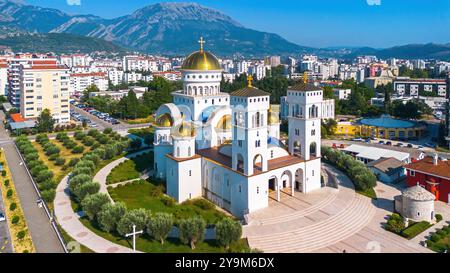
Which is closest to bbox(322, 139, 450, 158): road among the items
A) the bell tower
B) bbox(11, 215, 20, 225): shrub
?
the bell tower

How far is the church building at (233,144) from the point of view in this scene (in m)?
21.6

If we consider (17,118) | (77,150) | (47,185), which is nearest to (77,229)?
(47,185)

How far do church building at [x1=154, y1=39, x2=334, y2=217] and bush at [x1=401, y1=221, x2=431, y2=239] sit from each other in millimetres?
6995

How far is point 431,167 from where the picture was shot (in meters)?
25.6

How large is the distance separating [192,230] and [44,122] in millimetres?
37412

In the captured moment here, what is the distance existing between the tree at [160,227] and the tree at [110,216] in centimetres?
210

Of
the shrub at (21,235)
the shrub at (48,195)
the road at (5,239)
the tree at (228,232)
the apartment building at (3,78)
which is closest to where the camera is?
the tree at (228,232)

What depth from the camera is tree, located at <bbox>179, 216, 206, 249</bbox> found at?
1747 cm

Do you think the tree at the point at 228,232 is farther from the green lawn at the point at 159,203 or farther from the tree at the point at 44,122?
the tree at the point at 44,122

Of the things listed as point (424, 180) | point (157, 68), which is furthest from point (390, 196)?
point (157, 68)

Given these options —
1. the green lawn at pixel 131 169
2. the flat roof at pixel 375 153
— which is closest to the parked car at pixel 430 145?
→ the flat roof at pixel 375 153

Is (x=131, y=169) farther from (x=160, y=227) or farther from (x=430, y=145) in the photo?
(x=430, y=145)
